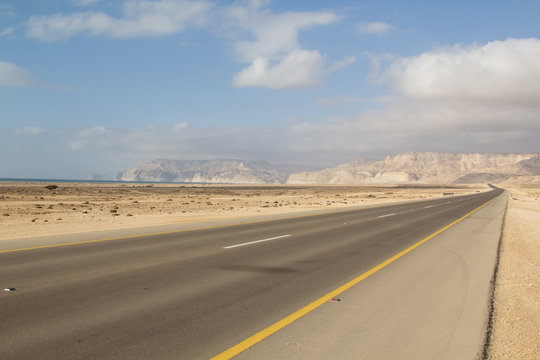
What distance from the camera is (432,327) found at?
5484 mm

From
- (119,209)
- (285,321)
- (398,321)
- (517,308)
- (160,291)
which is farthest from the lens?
(119,209)

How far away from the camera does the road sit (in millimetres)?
4695

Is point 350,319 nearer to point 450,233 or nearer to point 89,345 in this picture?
point 89,345

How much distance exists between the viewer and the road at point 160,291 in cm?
470

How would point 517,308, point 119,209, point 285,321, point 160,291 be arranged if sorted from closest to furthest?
point 285,321 < point 517,308 < point 160,291 < point 119,209

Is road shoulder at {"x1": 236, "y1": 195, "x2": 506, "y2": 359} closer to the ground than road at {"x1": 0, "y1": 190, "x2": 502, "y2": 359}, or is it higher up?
closer to the ground

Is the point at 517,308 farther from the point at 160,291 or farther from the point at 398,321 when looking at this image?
the point at 160,291

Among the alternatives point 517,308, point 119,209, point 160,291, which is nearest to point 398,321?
point 517,308

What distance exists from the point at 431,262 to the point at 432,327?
201 inches

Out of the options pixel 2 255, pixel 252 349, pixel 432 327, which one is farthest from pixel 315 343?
pixel 2 255

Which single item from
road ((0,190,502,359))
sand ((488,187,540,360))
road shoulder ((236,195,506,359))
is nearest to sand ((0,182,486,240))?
road ((0,190,502,359))

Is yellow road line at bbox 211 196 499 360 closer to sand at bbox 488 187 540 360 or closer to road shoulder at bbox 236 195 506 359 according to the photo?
road shoulder at bbox 236 195 506 359

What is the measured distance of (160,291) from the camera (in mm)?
6789

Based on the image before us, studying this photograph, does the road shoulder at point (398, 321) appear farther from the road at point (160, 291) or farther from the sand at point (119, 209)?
the sand at point (119, 209)
